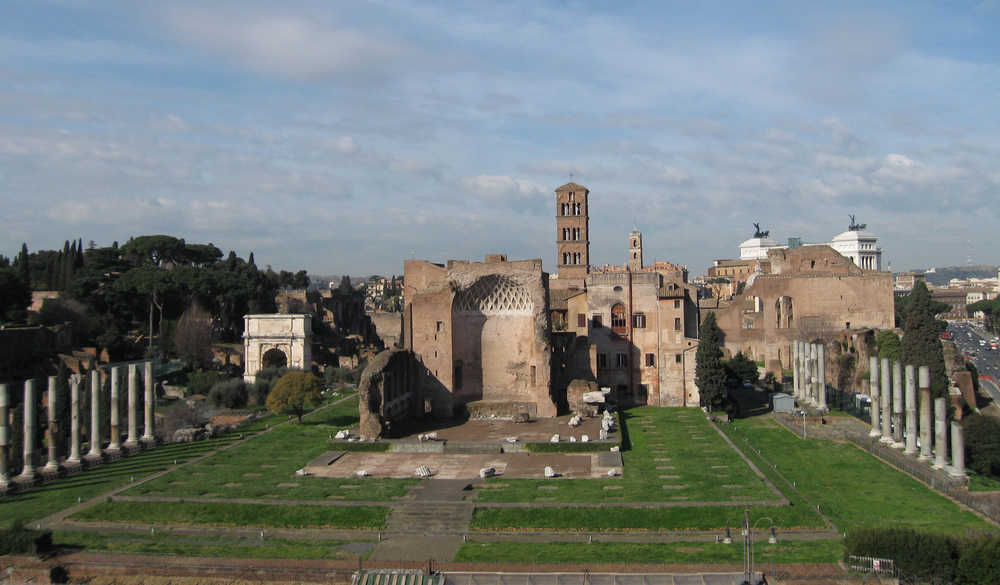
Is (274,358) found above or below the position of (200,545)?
above

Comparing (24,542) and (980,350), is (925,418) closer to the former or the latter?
(24,542)

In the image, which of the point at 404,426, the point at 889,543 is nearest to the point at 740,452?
the point at 889,543

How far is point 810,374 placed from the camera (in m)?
49.1

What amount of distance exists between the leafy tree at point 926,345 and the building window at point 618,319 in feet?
54.2

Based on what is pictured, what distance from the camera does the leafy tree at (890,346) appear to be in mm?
50125

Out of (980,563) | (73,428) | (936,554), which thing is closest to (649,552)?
(936,554)

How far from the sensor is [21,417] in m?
37.5

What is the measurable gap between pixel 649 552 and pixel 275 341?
48.7m

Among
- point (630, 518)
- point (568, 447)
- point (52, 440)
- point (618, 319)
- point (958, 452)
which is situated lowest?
point (630, 518)

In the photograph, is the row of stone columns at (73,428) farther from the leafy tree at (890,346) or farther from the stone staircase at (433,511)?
the leafy tree at (890,346)

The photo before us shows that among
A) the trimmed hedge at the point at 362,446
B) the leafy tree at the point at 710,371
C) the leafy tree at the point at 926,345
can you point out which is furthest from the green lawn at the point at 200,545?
the leafy tree at the point at 926,345

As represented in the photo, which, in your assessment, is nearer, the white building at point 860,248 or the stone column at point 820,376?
the stone column at point 820,376

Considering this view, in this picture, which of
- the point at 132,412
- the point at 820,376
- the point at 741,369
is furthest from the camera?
the point at 741,369

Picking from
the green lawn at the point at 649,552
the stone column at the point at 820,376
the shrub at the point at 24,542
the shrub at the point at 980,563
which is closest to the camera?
the shrub at the point at 980,563
